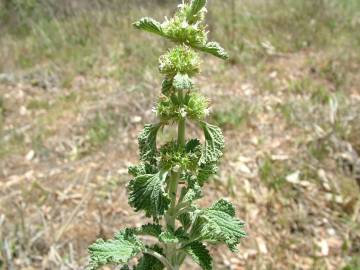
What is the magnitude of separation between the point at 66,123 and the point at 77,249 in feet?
6.78

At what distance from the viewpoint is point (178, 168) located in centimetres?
145

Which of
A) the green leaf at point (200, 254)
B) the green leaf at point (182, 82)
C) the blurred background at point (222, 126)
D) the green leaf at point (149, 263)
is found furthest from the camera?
the blurred background at point (222, 126)

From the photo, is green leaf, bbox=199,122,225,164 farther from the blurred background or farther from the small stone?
the small stone

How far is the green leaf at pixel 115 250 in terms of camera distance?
1364 mm

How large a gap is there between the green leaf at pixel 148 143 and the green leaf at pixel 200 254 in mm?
302

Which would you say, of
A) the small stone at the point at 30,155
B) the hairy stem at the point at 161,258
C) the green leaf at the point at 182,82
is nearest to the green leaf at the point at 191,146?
the green leaf at the point at 182,82

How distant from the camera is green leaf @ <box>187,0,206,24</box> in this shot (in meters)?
1.32

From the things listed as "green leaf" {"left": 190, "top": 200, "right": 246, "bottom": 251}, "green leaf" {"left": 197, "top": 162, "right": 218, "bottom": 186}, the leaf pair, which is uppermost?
the leaf pair

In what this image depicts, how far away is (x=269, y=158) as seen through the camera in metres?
4.15

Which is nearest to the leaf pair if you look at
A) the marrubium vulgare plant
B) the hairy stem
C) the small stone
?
the marrubium vulgare plant

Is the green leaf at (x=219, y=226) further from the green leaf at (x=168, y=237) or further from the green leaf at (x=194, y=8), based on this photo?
the green leaf at (x=194, y=8)

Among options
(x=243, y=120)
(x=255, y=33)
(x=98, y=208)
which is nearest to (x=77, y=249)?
(x=98, y=208)

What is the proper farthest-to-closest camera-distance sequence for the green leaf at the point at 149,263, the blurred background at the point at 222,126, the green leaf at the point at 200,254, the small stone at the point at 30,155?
the small stone at the point at 30,155 → the blurred background at the point at 222,126 → the green leaf at the point at 149,263 → the green leaf at the point at 200,254

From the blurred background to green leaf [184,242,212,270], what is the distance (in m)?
1.81
